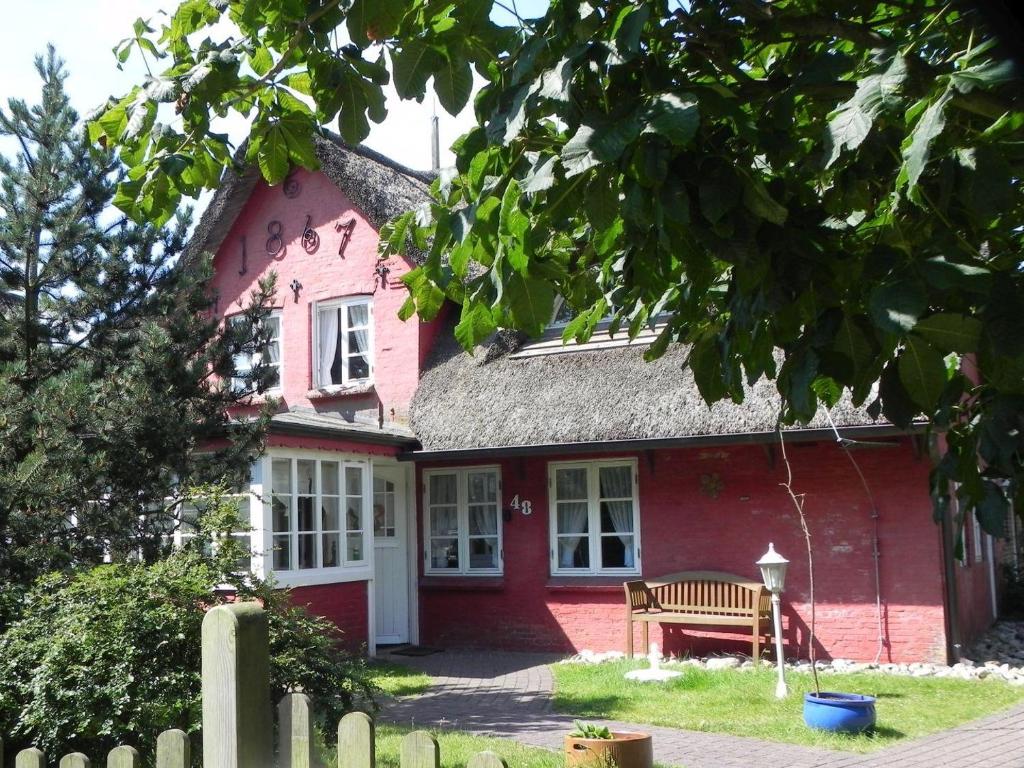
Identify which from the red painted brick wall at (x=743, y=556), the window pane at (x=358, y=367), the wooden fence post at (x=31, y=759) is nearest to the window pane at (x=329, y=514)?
the red painted brick wall at (x=743, y=556)

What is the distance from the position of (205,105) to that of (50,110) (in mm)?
6148

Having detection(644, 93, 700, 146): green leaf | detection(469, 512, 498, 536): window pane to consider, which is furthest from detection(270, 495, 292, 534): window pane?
detection(644, 93, 700, 146): green leaf

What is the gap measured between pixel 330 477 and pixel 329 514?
464 mm

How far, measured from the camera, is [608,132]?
7.72 ft

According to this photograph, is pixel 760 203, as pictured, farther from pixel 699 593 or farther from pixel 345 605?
pixel 345 605

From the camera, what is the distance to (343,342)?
15.9 m

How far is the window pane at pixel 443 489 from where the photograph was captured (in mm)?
14711

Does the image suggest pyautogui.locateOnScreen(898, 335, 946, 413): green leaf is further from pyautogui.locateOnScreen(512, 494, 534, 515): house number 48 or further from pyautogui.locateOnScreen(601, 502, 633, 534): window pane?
pyautogui.locateOnScreen(512, 494, 534, 515): house number 48

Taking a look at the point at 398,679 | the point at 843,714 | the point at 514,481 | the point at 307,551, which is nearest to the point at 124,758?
the point at 843,714

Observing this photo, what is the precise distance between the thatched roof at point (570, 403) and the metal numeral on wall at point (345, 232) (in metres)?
2.06

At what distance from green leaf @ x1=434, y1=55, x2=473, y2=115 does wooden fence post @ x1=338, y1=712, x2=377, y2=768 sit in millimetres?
1661

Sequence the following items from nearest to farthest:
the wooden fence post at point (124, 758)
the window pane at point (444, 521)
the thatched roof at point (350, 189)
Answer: the wooden fence post at point (124, 758), the window pane at point (444, 521), the thatched roof at point (350, 189)

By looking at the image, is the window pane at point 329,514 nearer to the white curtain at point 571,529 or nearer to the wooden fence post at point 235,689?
the white curtain at point 571,529

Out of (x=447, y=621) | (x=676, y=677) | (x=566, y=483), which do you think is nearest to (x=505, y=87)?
(x=676, y=677)
